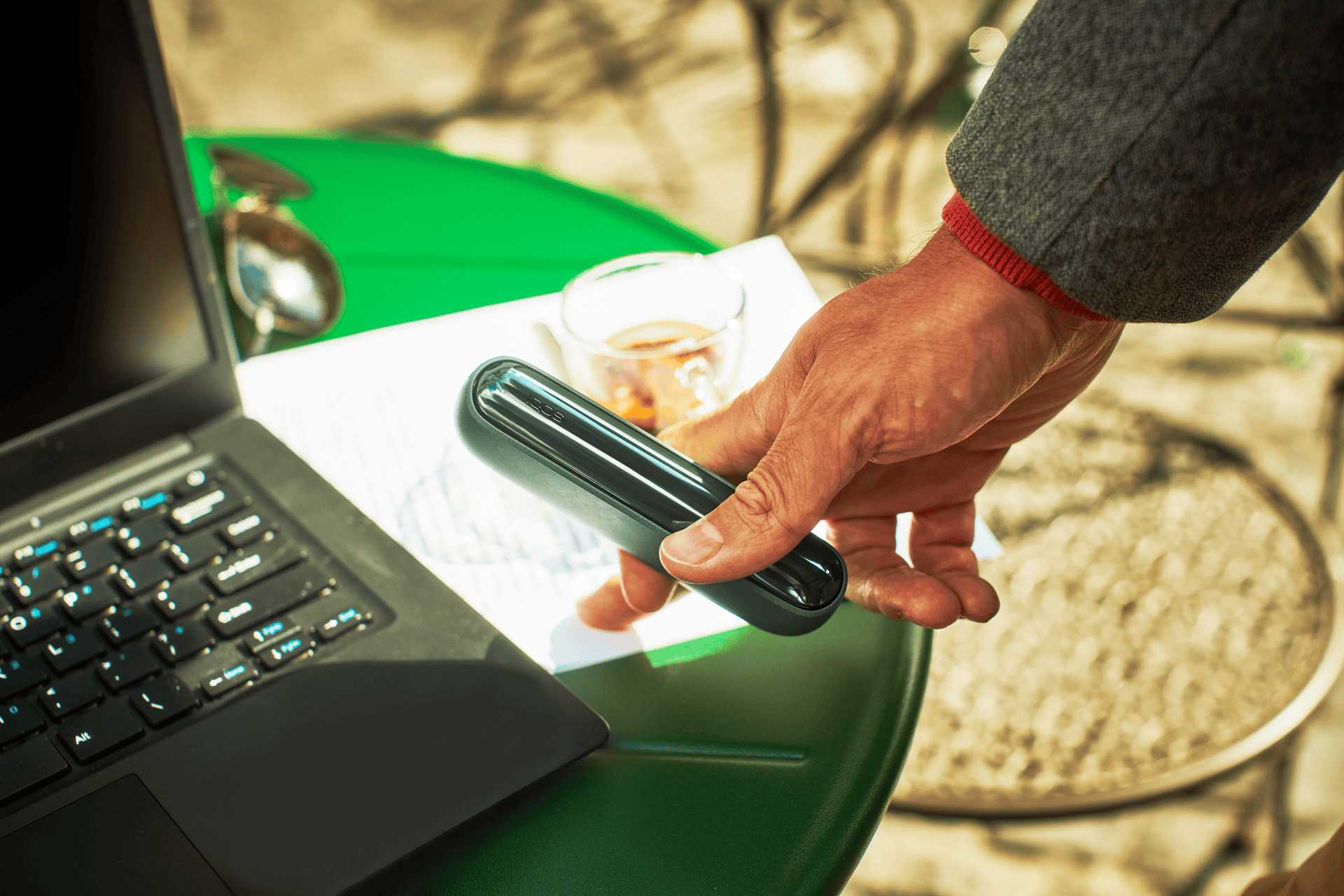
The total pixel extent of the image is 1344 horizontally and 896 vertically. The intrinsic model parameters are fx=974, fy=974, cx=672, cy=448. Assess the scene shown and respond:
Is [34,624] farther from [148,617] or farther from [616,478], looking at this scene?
[616,478]

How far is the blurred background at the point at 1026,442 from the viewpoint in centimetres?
100

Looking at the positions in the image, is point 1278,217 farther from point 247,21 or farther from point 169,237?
point 247,21

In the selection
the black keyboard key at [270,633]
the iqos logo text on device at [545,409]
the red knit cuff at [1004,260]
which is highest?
the red knit cuff at [1004,260]

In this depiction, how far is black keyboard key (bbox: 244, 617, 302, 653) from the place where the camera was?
0.44m

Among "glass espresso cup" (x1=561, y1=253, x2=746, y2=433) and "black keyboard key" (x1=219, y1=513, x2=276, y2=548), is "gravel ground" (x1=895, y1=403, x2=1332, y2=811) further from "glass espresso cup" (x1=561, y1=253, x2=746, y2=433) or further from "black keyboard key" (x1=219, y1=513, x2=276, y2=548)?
"black keyboard key" (x1=219, y1=513, x2=276, y2=548)

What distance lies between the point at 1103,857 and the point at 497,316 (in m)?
0.82

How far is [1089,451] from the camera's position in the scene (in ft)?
4.29

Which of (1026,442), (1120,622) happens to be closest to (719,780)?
(1120,622)

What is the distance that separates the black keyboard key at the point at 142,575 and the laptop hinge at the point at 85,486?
70mm

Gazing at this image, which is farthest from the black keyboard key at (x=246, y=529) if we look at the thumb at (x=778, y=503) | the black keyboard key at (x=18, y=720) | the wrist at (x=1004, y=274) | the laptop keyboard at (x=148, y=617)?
the wrist at (x=1004, y=274)

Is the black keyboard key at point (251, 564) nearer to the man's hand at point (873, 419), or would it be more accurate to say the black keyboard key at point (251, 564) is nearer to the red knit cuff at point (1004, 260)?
the man's hand at point (873, 419)

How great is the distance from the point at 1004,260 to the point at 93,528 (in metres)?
0.46

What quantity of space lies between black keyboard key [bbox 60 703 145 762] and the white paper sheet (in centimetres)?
16

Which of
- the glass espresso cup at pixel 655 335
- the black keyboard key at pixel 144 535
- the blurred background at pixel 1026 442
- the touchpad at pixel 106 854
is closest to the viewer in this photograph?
the touchpad at pixel 106 854
